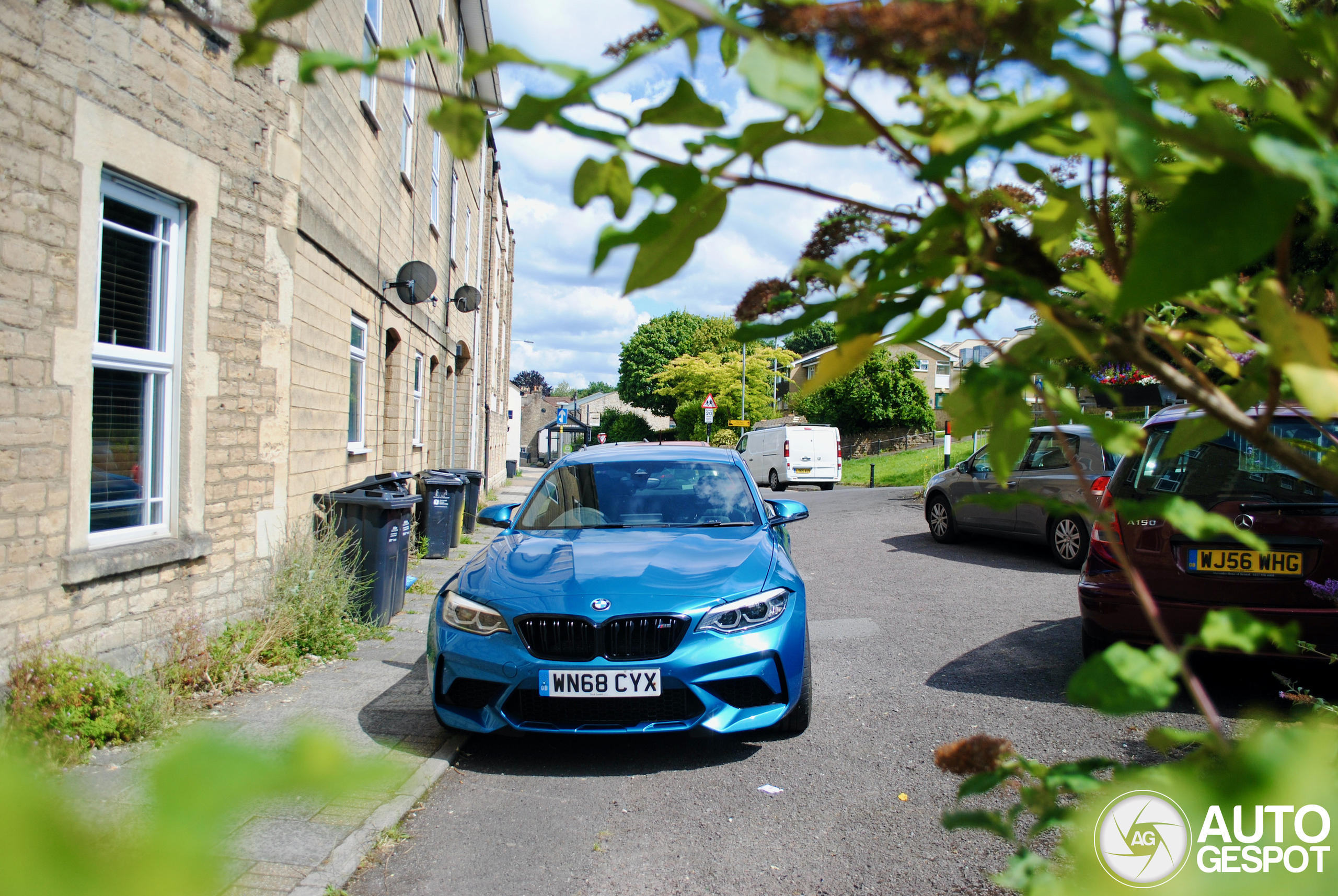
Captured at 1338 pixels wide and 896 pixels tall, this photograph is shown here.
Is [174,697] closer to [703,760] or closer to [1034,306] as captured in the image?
[703,760]

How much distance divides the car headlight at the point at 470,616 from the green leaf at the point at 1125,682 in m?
3.78

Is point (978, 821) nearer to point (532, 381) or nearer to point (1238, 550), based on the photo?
point (1238, 550)

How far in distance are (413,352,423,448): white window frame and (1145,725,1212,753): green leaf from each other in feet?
42.6

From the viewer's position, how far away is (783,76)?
70 centimetres

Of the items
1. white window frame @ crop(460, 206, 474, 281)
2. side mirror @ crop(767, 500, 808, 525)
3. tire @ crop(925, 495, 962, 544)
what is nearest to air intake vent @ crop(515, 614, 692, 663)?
side mirror @ crop(767, 500, 808, 525)

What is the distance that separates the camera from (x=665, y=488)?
6.04 meters

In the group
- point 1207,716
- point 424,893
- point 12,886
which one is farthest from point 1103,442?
point 424,893

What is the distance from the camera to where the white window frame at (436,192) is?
46.3 ft

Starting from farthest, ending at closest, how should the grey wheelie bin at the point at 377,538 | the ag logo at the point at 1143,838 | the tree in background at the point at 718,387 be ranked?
1. the tree in background at the point at 718,387
2. the grey wheelie bin at the point at 377,538
3. the ag logo at the point at 1143,838

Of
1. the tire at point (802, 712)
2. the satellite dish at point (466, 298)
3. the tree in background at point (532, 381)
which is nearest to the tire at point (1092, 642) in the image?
the tire at point (802, 712)

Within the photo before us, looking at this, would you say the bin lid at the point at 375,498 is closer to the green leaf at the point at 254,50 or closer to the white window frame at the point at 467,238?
the green leaf at the point at 254,50

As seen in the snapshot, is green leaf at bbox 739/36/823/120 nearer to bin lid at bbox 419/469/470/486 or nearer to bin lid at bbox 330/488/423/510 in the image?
bin lid at bbox 330/488/423/510

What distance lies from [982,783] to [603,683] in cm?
329

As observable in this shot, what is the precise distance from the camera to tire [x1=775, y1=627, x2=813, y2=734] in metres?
4.62
